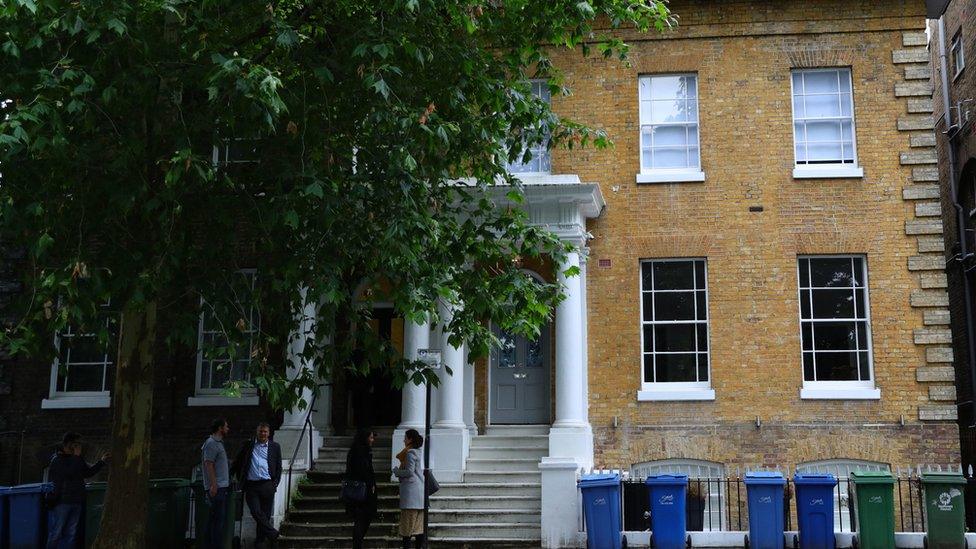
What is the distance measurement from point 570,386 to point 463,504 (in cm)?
252

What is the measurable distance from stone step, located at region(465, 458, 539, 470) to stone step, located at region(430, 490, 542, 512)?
847 millimetres

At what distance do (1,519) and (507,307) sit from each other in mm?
7663

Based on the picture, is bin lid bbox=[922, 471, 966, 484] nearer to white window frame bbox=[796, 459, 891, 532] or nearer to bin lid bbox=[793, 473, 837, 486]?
bin lid bbox=[793, 473, 837, 486]

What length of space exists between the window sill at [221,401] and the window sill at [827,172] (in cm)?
1020

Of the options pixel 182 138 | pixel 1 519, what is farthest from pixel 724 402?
pixel 1 519

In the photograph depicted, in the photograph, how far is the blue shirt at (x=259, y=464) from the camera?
13.0 meters

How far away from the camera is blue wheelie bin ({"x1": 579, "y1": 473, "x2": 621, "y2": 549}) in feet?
43.5

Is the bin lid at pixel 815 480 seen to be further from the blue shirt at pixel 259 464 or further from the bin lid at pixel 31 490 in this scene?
the bin lid at pixel 31 490

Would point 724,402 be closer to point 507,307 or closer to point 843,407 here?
point 843,407

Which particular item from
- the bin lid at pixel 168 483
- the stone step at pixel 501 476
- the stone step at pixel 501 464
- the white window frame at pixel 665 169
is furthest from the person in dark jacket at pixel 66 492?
the white window frame at pixel 665 169

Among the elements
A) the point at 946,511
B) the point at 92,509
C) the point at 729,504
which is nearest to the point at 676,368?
the point at 729,504

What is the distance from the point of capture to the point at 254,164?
11.6 meters

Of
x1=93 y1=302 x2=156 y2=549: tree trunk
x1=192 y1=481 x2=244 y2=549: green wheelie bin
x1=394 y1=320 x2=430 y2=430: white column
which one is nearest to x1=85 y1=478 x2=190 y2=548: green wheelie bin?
x1=192 y1=481 x2=244 y2=549: green wheelie bin

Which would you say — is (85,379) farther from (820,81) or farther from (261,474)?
(820,81)
